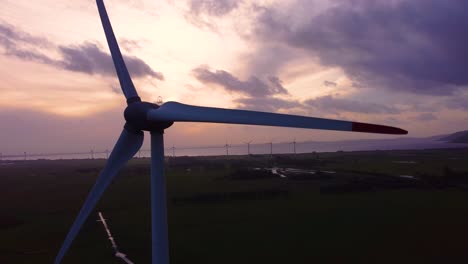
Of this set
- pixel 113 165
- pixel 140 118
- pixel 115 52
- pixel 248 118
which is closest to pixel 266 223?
pixel 113 165

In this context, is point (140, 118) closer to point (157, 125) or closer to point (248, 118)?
point (157, 125)

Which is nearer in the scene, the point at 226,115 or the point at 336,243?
the point at 226,115

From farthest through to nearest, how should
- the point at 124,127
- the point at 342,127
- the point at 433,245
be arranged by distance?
the point at 433,245 < the point at 124,127 < the point at 342,127

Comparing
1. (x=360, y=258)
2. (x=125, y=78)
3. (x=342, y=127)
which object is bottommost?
(x=360, y=258)

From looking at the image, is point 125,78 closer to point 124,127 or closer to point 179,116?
point 124,127

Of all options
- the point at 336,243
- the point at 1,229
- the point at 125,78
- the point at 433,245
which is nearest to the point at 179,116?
the point at 125,78

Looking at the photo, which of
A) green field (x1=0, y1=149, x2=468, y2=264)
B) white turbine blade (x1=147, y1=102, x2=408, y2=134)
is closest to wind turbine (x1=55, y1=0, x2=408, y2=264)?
white turbine blade (x1=147, y1=102, x2=408, y2=134)

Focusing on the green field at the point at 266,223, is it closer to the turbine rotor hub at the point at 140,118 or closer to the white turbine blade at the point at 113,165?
the white turbine blade at the point at 113,165

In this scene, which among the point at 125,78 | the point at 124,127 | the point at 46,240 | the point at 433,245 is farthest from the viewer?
the point at 46,240
